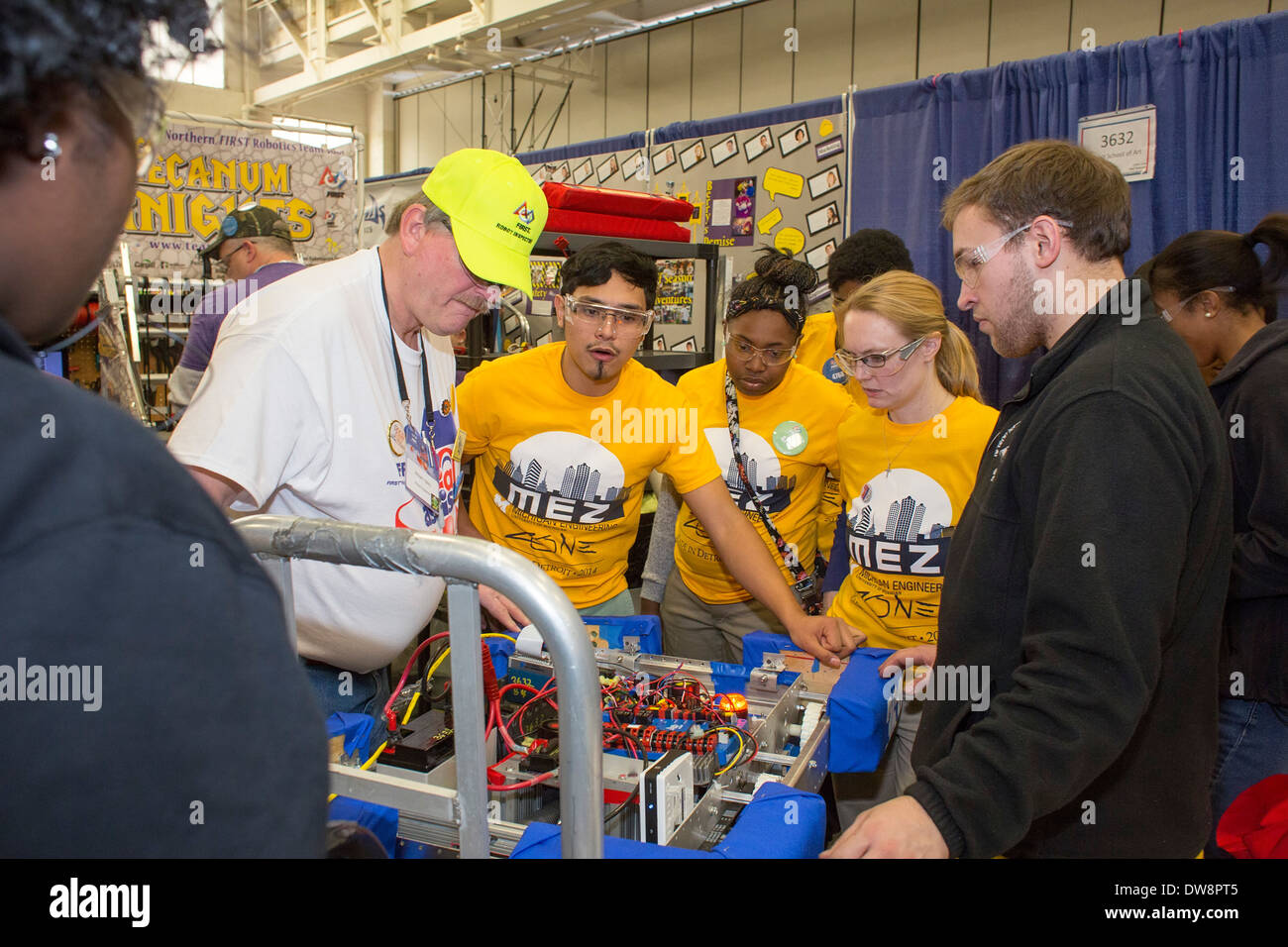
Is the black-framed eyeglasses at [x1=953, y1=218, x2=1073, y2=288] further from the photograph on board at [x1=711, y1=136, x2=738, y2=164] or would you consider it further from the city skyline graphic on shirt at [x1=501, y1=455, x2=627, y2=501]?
the photograph on board at [x1=711, y1=136, x2=738, y2=164]

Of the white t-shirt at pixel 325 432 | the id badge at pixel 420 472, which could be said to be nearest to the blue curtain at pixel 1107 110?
the id badge at pixel 420 472

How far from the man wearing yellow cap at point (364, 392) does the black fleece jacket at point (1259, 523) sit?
5.20 feet

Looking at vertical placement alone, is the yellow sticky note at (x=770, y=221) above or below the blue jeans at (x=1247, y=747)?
above

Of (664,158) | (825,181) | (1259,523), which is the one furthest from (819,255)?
(1259,523)

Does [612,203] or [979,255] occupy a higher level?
[612,203]

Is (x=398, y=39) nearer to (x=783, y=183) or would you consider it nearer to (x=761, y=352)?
(x=783, y=183)

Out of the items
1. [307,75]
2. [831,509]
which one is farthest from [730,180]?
[307,75]

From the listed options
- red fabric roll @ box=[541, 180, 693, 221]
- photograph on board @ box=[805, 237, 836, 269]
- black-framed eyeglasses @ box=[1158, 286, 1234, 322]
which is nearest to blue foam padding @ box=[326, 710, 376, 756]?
black-framed eyeglasses @ box=[1158, 286, 1234, 322]

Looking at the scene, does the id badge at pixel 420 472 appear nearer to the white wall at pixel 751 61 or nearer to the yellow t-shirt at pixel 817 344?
the yellow t-shirt at pixel 817 344

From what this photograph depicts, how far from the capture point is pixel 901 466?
2375 mm

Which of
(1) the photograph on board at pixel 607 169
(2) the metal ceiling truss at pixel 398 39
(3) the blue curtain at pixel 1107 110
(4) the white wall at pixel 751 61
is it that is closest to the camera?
(3) the blue curtain at pixel 1107 110

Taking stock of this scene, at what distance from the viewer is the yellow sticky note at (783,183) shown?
5191 millimetres

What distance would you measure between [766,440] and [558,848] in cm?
187
